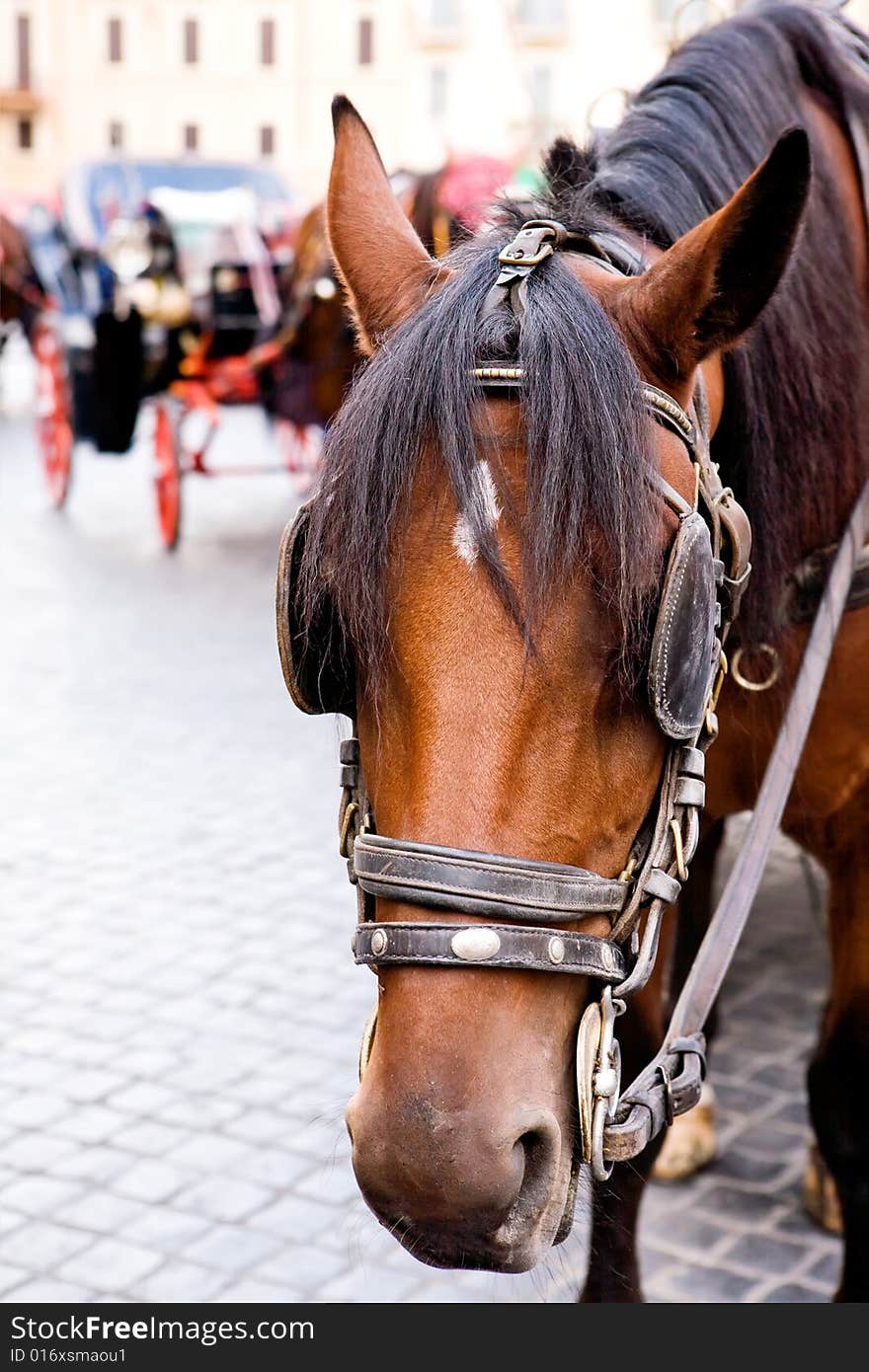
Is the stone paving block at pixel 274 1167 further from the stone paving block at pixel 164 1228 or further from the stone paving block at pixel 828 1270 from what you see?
the stone paving block at pixel 828 1270

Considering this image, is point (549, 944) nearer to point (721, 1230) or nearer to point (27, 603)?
point (721, 1230)

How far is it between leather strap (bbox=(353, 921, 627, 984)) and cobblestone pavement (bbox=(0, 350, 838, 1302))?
1.79 ft

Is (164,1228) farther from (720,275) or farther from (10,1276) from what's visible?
(720,275)

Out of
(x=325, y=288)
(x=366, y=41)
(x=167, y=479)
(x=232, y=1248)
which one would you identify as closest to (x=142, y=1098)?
(x=232, y=1248)

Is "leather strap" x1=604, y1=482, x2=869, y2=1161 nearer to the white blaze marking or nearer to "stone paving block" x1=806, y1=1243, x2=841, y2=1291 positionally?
the white blaze marking

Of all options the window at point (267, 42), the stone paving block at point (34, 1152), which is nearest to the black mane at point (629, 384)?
the stone paving block at point (34, 1152)

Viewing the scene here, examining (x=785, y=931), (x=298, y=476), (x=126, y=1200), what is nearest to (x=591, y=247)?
(x=126, y=1200)

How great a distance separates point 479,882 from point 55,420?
933cm

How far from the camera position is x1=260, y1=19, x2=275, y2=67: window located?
4862 cm

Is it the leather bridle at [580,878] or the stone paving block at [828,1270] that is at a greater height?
the leather bridle at [580,878]

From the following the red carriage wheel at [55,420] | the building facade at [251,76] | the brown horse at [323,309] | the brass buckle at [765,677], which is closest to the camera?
the brass buckle at [765,677]

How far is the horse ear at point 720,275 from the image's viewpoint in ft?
4.69

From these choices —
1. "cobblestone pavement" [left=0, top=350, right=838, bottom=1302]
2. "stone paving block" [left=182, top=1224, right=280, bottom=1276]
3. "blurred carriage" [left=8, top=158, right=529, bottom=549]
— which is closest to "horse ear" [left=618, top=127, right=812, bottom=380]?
"cobblestone pavement" [left=0, top=350, right=838, bottom=1302]

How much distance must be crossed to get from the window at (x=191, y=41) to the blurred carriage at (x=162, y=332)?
143ft
